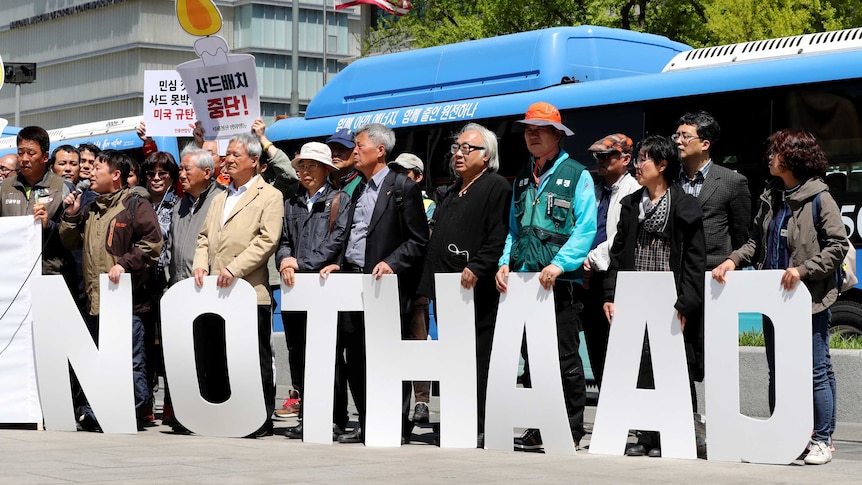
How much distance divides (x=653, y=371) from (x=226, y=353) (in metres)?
2.93

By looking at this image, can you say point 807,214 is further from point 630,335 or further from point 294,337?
point 294,337

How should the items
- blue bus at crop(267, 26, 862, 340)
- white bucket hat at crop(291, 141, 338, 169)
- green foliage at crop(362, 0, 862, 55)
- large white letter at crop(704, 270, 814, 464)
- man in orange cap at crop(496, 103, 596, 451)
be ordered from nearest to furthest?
large white letter at crop(704, 270, 814, 464) < man in orange cap at crop(496, 103, 596, 451) < white bucket hat at crop(291, 141, 338, 169) < blue bus at crop(267, 26, 862, 340) < green foliage at crop(362, 0, 862, 55)

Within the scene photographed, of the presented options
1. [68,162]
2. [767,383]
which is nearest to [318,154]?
[68,162]

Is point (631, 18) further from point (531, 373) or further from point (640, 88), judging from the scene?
point (531, 373)

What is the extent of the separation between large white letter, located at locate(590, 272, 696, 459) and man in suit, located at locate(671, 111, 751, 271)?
81 cm

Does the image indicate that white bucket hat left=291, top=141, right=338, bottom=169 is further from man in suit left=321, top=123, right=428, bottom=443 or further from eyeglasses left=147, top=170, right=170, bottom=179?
eyeglasses left=147, top=170, right=170, bottom=179

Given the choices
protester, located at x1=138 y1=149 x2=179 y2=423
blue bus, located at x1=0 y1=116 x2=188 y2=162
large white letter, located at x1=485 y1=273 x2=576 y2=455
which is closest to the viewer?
large white letter, located at x1=485 y1=273 x2=576 y2=455

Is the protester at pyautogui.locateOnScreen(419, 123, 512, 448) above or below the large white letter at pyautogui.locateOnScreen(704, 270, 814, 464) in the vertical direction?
above

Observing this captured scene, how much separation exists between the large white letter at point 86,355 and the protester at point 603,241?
3.09 m

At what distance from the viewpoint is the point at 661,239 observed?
812 cm

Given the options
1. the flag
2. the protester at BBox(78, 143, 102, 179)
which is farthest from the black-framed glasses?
the flag

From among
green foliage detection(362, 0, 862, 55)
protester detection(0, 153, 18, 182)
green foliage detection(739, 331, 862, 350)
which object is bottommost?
green foliage detection(739, 331, 862, 350)

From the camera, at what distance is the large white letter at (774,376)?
7.50 m

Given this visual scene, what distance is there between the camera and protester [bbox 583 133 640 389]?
30.1 feet
